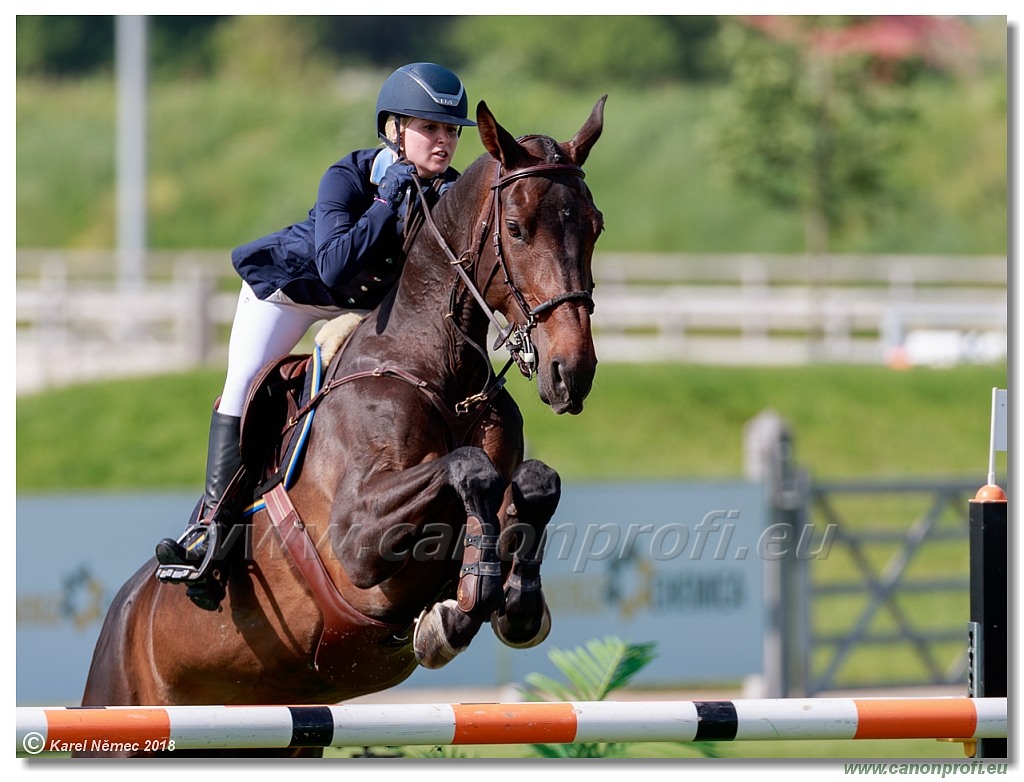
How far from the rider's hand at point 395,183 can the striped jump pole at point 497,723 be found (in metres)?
1.43

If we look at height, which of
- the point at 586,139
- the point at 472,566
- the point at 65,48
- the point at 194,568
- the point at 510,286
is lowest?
the point at 194,568

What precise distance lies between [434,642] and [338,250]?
44.9 inches

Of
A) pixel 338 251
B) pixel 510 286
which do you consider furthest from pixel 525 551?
pixel 338 251

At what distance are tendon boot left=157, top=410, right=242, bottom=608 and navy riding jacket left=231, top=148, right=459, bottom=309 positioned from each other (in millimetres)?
485

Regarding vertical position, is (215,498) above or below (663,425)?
above

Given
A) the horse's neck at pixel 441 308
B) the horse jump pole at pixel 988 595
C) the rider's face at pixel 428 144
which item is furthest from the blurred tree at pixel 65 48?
the horse jump pole at pixel 988 595

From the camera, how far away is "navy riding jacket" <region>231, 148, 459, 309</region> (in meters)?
4.06

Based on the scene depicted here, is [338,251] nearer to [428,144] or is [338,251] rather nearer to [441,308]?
[441,308]

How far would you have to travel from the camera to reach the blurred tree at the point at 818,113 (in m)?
18.4

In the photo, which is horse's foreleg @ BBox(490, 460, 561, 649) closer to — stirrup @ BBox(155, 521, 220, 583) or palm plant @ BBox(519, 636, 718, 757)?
stirrup @ BBox(155, 521, 220, 583)

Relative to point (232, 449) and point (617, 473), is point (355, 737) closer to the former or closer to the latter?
point (232, 449)

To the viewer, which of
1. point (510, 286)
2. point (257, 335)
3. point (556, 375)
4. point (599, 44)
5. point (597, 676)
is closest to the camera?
point (556, 375)

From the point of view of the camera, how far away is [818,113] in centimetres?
1866

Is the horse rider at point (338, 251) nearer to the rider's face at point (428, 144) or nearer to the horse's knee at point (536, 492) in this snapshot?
the rider's face at point (428, 144)
